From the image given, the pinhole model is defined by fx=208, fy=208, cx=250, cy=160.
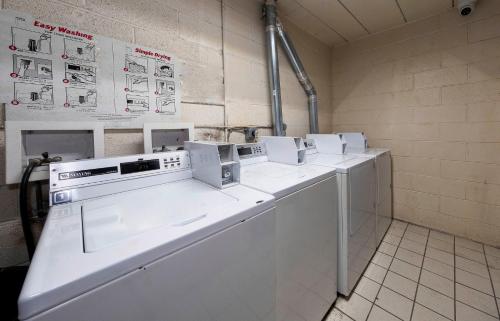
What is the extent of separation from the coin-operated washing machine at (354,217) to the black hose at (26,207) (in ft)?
5.22

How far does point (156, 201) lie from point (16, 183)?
0.70m

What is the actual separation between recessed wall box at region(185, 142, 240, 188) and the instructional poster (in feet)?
1.68

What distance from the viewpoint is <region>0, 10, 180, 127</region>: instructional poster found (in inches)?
37.3

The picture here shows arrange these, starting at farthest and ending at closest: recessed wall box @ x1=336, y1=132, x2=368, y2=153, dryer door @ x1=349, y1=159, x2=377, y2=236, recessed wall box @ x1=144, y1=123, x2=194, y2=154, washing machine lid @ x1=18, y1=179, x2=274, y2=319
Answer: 1. recessed wall box @ x1=336, y1=132, x2=368, y2=153
2. dryer door @ x1=349, y1=159, x2=377, y2=236
3. recessed wall box @ x1=144, y1=123, x2=194, y2=154
4. washing machine lid @ x1=18, y1=179, x2=274, y2=319

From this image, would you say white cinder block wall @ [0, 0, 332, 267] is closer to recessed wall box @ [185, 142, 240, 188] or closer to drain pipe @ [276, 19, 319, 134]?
drain pipe @ [276, 19, 319, 134]

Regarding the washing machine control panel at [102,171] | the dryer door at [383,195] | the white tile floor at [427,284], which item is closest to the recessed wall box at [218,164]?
the washing machine control panel at [102,171]

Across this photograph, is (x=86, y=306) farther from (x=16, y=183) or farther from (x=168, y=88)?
(x=168, y=88)

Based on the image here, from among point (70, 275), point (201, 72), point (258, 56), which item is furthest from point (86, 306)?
point (258, 56)

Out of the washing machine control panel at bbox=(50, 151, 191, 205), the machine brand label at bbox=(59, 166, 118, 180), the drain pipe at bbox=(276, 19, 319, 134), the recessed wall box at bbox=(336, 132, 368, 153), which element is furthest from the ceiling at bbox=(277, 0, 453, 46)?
the machine brand label at bbox=(59, 166, 118, 180)

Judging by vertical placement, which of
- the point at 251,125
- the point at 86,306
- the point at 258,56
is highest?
the point at 258,56

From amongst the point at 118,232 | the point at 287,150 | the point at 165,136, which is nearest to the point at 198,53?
the point at 165,136

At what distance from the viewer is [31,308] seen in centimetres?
37

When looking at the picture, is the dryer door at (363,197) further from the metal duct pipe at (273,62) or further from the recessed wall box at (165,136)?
the recessed wall box at (165,136)

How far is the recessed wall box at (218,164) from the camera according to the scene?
1.00 meters
